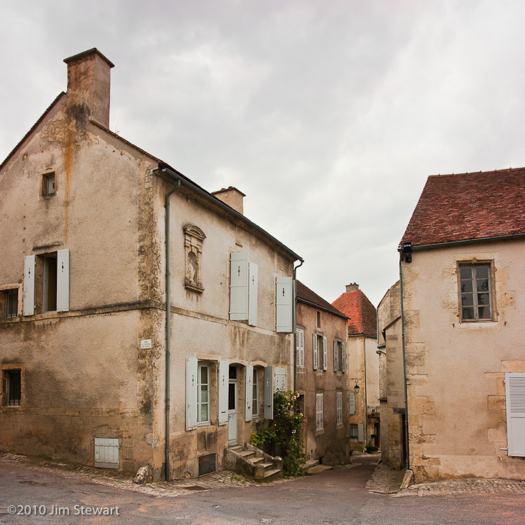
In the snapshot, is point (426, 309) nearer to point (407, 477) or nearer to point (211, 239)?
point (407, 477)

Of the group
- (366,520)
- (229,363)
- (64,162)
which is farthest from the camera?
(229,363)

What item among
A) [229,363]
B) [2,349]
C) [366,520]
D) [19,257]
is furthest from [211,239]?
[366,520]

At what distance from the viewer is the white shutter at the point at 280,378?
14.9 meters

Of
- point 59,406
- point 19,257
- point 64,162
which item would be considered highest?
point 64,162

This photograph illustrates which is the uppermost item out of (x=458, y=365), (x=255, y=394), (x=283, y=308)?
(x=283, y=308)

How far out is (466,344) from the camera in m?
10.4

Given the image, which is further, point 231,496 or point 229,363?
point 229,363

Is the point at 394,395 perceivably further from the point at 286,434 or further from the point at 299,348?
the point at 286,434

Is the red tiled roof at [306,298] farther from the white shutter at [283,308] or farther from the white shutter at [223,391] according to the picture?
the white shutter at [223,391]

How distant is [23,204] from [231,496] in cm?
738

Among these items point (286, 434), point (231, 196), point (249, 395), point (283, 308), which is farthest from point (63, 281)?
point (286, 434)

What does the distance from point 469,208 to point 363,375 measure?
60.2 feet

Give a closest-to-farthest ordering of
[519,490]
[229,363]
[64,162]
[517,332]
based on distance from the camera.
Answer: [519,490]
[517,332]
[64,162]
[229,363]

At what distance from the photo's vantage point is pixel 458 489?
930cm
